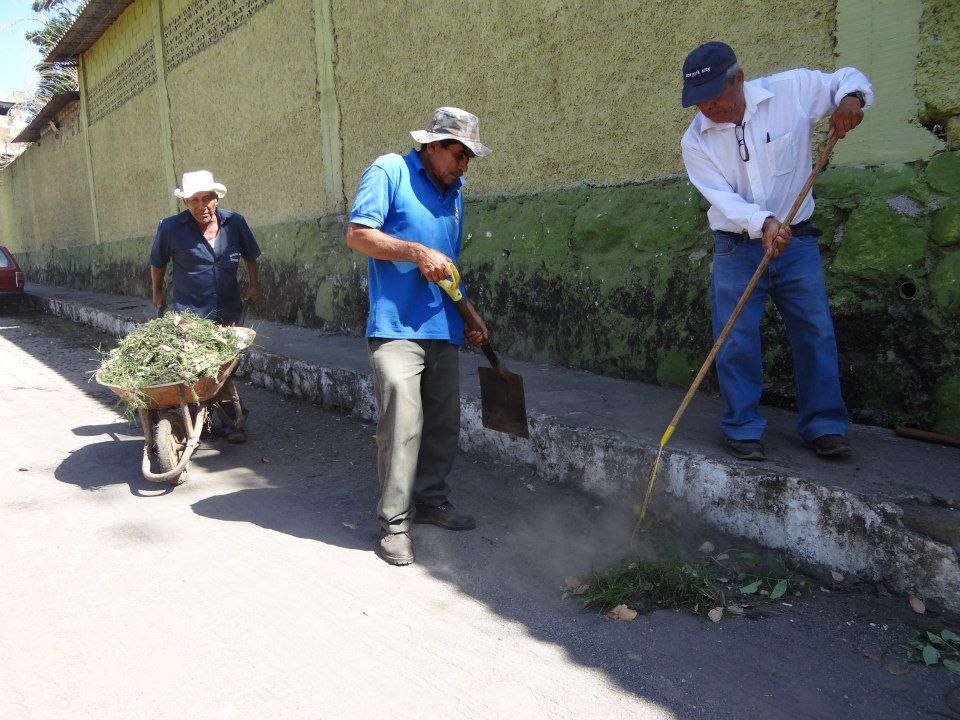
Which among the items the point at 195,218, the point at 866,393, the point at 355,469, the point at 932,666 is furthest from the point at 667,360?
the point at 195,218

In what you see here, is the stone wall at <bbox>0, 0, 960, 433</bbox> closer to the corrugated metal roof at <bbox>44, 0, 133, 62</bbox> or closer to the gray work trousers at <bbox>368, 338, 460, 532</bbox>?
the gray work trousers at <bbox>368, 338, 460, 532</bbox>

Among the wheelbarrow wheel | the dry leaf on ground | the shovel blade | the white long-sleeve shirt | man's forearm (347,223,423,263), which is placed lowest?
the dry leaf on ground

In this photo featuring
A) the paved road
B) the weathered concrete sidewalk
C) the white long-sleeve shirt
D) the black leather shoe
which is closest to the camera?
the paved road

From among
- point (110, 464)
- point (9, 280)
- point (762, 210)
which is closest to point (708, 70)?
point (762, 210)

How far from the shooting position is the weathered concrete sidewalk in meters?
2.62

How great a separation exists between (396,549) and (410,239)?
135cm

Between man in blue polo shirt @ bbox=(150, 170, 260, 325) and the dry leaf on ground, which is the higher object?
man in blue polo shirt @ bbox=(150, 170, 260, 325)

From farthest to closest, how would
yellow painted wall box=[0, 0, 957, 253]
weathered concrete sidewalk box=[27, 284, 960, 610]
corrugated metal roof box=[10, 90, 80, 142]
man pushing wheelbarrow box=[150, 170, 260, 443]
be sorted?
corrugated metal roof box=[10, 90, 80, 142]
man pushing wheelbarrow box=[150, 170, 260, 443]
yellow painted wall box=[0, 0, 957, 253]
weathered concrete sidewalk box=[27, 284, 960, 610]

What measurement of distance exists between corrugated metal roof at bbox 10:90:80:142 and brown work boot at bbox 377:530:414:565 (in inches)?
624

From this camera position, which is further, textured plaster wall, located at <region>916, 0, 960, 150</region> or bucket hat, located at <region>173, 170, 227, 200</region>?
bucket hat, located at <region>173, 170, 227, 200</region>

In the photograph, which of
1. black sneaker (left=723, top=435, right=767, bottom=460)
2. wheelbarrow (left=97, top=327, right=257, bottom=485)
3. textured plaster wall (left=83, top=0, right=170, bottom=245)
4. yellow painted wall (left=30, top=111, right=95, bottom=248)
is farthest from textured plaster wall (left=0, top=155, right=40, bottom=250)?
black sneaker (left=723, top=435, right=767, bottom=460)

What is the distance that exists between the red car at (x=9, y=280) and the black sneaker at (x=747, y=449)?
50.6 feet

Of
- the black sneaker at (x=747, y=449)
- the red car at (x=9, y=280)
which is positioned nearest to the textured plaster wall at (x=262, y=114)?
the black sneaker at (x=747, y=449)

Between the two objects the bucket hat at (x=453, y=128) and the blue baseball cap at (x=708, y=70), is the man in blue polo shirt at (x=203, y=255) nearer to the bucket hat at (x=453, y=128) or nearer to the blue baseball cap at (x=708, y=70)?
the bucket hat at (x=453, y=128)
